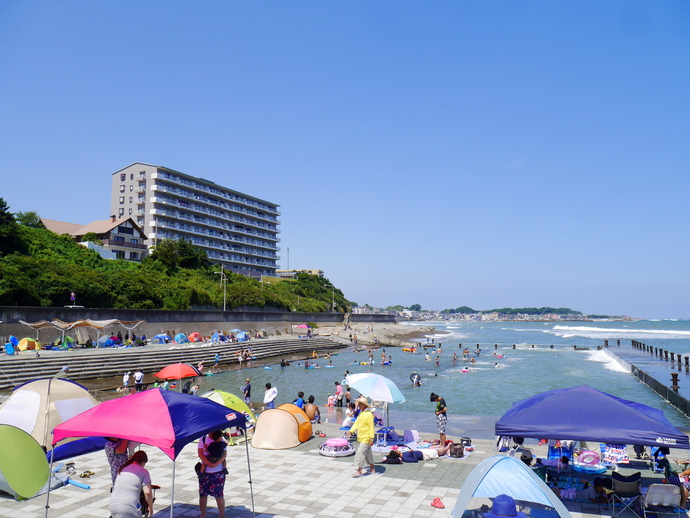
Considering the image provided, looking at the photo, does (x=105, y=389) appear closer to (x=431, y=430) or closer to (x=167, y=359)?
(x=167, y=359)

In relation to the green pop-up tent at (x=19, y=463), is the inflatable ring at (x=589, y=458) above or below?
below

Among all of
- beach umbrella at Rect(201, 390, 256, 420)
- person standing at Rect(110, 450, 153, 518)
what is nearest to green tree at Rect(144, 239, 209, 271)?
beach umbrella at Rect(201, 390, 256, 420)

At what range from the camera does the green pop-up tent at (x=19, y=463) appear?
8.98 m

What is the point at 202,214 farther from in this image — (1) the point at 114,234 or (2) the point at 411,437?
(2) the point at 411,437

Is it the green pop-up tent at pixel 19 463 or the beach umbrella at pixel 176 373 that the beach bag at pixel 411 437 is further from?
the green pop-up tent at pixel 19 463

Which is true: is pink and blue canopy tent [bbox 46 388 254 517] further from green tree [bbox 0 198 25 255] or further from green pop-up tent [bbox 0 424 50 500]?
green tree [bbox 0 198 25 255]

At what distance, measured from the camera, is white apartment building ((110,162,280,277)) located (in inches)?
3578

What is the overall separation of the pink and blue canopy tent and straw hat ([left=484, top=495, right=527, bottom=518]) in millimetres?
4107

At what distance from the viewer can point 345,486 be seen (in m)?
10.3

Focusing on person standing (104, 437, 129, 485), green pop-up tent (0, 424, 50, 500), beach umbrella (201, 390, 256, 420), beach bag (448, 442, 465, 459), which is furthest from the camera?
beach umbrella (201, 390, 256, 420)

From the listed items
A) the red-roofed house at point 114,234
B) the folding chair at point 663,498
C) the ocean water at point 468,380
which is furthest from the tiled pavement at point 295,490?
the red-roofed house at point 114,234

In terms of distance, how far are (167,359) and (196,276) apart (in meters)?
39.8

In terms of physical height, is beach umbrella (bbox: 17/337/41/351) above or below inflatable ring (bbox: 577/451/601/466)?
above

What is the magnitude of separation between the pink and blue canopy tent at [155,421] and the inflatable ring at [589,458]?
844cm
